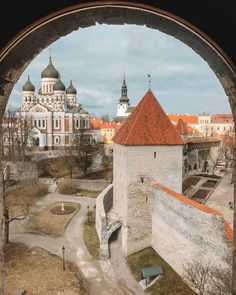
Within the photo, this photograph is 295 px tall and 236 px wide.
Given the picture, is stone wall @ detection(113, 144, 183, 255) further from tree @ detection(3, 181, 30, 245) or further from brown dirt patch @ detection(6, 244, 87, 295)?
tree @ detection(3, 181, 30, 245)

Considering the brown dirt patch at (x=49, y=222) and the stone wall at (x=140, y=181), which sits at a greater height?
the stone wall at (x=140, y=181)

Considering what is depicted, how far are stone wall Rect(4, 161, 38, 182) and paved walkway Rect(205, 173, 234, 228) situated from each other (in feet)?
60.0

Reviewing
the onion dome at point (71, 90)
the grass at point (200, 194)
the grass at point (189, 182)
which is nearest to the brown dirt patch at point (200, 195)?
the grass at point (200, 194)

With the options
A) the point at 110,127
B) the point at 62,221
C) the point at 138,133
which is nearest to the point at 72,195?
the point at 62,221

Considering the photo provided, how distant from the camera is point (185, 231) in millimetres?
13953

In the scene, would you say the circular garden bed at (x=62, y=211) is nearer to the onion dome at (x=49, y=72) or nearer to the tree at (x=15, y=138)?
the tree at (x=15, y=138)

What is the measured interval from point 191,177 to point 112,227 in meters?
14.9

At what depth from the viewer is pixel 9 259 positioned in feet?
55.2

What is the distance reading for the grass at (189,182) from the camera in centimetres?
2633

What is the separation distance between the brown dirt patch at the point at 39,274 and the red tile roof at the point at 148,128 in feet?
24.0

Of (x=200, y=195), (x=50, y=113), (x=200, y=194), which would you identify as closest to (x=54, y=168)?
(x=50, y=113)

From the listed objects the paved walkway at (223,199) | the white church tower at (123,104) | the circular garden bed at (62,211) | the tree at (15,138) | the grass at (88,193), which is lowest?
the circular garden bed at (62,211)

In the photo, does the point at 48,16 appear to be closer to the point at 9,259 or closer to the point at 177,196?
the point at 177,196

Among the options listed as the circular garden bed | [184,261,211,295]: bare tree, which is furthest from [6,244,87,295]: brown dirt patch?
the circular garden bed
